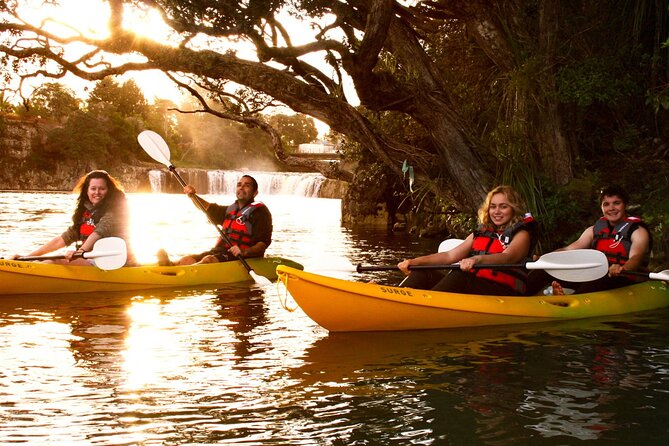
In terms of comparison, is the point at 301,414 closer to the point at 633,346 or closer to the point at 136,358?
the point at 136,358

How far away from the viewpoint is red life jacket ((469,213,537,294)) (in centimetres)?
569

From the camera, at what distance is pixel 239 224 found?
8.49 m

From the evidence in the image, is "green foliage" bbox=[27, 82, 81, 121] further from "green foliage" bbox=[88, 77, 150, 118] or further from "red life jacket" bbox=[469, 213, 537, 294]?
"red life jacket" bbox=[469, 213, 537, 294]

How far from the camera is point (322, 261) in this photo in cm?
1123

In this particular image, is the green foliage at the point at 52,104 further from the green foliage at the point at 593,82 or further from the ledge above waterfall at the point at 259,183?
the green foliage at the point at 593,82

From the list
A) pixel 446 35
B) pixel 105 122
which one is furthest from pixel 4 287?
pixel 105 122

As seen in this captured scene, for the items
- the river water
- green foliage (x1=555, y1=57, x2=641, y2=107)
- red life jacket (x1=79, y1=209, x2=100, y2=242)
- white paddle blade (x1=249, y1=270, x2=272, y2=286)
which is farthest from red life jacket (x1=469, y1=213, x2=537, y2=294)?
green foliage (x1=555, y1=57, x2=641, y2=107)

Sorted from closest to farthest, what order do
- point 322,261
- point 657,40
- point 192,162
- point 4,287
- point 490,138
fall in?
point 4,287 < point 657,40 < point 490,138 < point 322,261 < point 192,162

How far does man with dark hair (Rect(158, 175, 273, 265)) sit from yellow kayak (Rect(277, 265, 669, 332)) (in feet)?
9.16

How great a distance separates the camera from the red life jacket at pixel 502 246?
569cm

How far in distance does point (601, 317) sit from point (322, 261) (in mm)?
5162

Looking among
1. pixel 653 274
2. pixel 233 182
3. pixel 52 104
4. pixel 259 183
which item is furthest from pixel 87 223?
pixel 52 104

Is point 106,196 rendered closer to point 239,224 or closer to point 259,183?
point 239,224

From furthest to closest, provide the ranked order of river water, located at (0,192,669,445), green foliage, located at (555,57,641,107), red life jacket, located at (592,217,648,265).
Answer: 1. green foliage, located at (555,57,641,107)
2. red life jacket, located at (592,217,648,265)
3. river water, located at (0,192,669,445)
